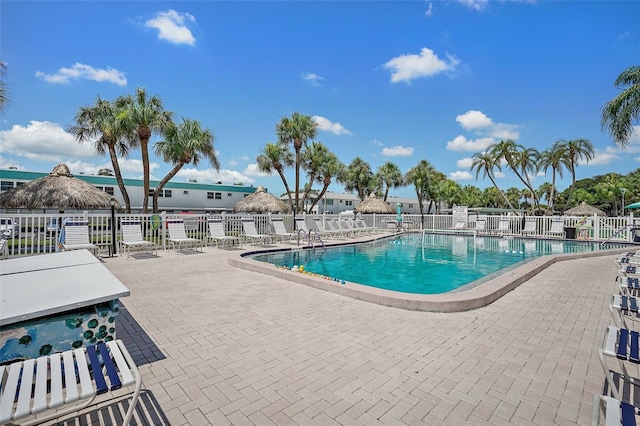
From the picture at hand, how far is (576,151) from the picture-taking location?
86.8 ft

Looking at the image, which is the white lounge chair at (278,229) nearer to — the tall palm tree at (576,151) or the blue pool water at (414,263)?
the blue pool water at (414,263)

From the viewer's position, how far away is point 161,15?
337 inches

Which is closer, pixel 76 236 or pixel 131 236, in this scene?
pixel 76 236

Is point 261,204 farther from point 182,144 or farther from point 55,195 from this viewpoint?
point 55,195

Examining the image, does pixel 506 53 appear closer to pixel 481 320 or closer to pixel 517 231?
pixel 517 231

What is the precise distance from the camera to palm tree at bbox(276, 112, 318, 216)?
79.5 feet

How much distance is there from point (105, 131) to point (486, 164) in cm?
3056

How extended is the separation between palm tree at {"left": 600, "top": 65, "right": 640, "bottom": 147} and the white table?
610 inches

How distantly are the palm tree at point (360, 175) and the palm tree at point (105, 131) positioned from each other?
2443 centimetres

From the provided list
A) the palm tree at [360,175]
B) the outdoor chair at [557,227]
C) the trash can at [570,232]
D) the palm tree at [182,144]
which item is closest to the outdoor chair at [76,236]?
the palm tree at [182,144]

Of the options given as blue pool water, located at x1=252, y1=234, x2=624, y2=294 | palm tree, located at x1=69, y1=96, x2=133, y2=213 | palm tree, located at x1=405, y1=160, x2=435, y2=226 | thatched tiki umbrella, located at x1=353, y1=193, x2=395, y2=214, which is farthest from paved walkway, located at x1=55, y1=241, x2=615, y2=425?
palm tree, located at x1=405, y1=160, x2=435, y2=226

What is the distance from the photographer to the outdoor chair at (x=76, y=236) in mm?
7758

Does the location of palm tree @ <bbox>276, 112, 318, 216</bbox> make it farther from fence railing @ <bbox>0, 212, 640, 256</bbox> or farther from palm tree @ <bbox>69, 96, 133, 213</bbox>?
palm tree @ <bbox>69, 96, 133, 213</bbox>

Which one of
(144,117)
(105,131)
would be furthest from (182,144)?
(105,131)
